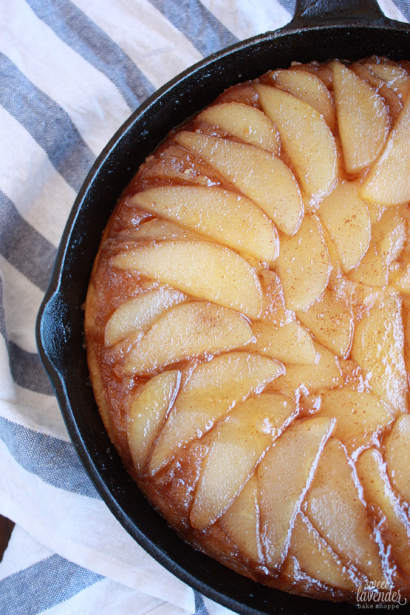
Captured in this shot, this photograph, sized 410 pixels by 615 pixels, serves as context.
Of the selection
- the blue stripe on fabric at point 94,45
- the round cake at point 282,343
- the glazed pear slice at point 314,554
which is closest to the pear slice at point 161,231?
the round cake at point 282,343

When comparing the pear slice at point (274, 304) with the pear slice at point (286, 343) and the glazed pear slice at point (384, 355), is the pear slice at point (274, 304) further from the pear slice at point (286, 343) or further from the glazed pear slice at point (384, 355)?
the glazed pear slice at point (384, 355)

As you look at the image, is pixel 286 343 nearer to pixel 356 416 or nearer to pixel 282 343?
pixel 282 343

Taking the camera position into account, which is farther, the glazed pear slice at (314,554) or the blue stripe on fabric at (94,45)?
the blue stripe on fabric at (94,45)

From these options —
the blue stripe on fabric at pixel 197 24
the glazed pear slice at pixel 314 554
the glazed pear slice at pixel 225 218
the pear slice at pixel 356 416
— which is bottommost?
the glazed pear slice at pixel 314 554

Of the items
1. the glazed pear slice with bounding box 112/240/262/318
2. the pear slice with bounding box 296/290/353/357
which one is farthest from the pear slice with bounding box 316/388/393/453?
the glazed pear slice with bounding box 112/240/262/318

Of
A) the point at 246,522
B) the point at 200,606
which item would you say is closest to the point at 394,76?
the point at 246,522

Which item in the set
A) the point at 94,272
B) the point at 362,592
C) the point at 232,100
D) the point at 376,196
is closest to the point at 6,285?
the point at 94,272

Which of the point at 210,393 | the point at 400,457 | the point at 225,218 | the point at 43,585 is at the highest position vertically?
the point at 225,218

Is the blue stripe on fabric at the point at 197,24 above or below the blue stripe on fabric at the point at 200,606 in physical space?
above
